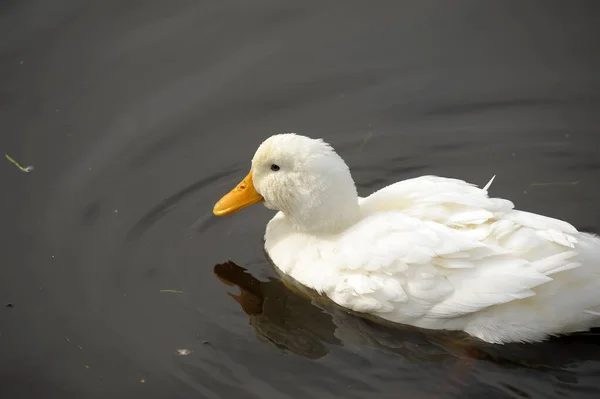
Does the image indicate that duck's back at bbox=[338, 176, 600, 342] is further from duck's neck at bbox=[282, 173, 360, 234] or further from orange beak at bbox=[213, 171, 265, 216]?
orange beak at bbox=[213, 171, 265, 216]

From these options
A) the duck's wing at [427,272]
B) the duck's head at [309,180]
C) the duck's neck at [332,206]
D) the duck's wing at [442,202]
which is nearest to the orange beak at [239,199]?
the duck's head at [309,180]

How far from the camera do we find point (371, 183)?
7.27m

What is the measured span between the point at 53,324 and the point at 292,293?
5.94 feet

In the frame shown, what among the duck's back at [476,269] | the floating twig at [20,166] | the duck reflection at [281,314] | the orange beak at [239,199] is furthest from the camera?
the floating twig at [20,166]

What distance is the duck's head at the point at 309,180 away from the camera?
5977mm

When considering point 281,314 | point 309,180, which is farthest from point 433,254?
point 281,314

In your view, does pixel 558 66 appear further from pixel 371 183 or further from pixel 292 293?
pixel 292 293

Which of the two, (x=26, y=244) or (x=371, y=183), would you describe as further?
(x=371, y=183)

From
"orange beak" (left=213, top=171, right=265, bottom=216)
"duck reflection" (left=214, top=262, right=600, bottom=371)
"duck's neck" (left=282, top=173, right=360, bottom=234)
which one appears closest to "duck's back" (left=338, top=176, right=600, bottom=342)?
"duck reflection" (left=214, top=262, right=600, bottom=371)

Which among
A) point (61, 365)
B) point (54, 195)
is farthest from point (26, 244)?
point (61, 365)

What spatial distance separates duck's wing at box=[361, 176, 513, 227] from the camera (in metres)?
5.62

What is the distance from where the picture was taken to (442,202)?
18.7 ft

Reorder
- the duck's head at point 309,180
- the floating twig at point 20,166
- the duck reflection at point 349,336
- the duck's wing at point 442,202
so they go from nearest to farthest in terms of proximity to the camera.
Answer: the duck reflection at point 349,336
the duck's wing at point 442,202
the duck's head at point 309,180
the floating twig at point 20,166

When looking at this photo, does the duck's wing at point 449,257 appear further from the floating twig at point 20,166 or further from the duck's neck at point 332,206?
the floating twig at point 20,166
